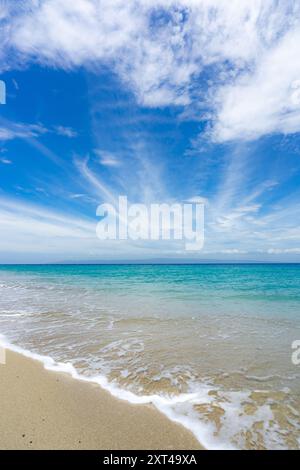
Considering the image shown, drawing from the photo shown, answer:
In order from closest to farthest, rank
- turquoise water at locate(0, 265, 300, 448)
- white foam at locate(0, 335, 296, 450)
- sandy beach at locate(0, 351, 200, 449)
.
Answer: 1. sandy beach at locate(0, 351, 200, 449)
2. white foam at locate(0, 335, 296, 450)
3. turquoise water at locate(0, 265, 300, 448)

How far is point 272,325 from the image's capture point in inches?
431

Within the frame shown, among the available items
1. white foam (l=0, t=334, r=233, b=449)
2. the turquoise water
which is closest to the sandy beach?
white foam (l=0, t=334, r=233, b=449)

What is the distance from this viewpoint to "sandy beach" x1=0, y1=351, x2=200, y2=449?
146 inches

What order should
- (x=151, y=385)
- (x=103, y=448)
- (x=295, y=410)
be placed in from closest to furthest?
(x=103, y=448) → (x=295, y=410) → (x=151, y=385)

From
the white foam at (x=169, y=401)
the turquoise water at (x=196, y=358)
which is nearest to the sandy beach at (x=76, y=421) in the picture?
the white foam at (x=169, y=401)

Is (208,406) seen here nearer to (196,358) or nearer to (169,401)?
(169,401)

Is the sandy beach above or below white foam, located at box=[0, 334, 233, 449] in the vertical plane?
above

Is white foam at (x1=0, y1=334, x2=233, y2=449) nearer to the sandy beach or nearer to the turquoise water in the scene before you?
the turquoise water

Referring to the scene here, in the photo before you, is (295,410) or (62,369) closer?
(295,410)
